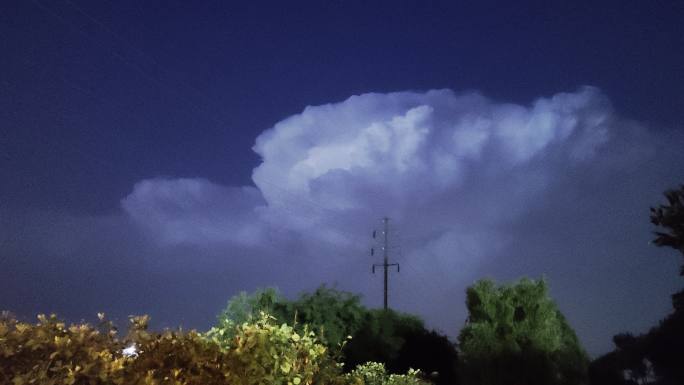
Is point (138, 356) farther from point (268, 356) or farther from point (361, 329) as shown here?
point (361, 329)

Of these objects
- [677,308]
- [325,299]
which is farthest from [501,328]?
[325,299]

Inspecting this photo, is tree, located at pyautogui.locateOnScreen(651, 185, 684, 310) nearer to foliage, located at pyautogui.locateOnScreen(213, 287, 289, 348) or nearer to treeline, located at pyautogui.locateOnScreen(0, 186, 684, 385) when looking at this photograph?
treeline, located at pyautogui.locateOnScreen(0, 186, 684, 385)

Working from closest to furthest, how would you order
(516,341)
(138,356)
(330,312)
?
(138,356) < (516,341) < (330,312)

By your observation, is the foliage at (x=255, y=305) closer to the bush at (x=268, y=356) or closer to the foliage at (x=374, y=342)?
the foliage at (x=374, y=342)

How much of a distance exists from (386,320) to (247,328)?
29.2 meters

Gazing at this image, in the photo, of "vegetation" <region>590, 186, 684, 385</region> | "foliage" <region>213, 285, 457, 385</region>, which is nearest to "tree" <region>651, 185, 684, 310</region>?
"vegetation" <region>590, 186, 684, 385</region>

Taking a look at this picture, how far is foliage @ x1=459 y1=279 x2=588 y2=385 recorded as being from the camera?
93.2 ft

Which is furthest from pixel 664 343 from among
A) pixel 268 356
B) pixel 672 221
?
pixel 268 356

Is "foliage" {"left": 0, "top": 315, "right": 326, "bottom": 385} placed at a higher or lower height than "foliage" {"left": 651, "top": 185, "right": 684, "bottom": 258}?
lower

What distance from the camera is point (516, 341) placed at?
28.6 meters

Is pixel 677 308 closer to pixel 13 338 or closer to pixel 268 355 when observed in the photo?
pixel 268 355

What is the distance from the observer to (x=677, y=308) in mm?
31250

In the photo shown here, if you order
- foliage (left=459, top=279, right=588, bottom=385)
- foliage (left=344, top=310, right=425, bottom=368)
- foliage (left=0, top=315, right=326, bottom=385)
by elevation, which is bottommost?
foliage (left=0, top=315, right=326, bottom=385)

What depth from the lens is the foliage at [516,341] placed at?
93.2 ft
